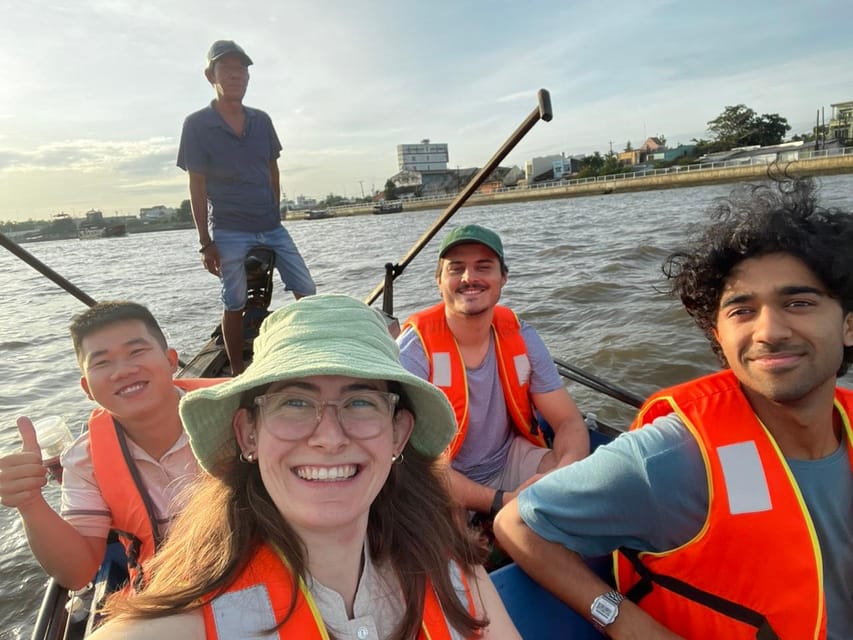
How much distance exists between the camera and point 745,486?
1.42 metres

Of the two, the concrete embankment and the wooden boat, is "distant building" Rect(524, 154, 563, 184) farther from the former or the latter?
the wooden boat

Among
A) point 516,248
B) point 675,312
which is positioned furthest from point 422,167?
point 675,312

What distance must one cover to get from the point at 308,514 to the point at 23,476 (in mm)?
1110

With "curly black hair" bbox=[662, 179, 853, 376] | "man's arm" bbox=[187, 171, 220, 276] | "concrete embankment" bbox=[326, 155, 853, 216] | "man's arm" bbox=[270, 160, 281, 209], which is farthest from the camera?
"concrete embankment" bbox=[326, 155, 853, 216]

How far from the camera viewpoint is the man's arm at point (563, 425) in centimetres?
283

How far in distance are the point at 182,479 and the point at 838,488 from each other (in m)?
2.11

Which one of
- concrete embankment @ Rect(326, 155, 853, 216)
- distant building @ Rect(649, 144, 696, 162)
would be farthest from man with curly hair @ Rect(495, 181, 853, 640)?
distant building @ Rect(649, 144, 696, 162)

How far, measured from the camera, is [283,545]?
3.83ft

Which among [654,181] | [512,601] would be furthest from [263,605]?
[654,181]

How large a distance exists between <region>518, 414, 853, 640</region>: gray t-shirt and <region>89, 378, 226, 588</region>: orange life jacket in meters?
1.47

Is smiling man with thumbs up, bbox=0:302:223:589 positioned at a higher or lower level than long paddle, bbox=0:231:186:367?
lower

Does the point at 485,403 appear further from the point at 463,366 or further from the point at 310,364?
the point at 310,364

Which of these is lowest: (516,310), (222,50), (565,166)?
(516,310)

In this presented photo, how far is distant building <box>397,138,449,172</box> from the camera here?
4542 inches
